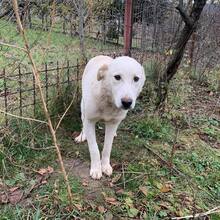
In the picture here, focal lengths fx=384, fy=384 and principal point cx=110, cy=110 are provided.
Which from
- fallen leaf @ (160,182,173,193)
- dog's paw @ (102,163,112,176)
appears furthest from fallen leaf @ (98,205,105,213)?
fallen leaf @ (160,182,173,193)

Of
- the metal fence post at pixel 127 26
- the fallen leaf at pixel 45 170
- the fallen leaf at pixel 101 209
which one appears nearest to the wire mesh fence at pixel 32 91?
the fallen leaf at pixel 45 170

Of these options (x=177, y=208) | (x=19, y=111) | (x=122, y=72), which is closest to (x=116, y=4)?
(x=19, y=111)

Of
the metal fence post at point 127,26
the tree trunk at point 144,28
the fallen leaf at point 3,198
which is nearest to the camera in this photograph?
the fallen leaf at point 3,198

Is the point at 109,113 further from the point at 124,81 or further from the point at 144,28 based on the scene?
the point at 144,28

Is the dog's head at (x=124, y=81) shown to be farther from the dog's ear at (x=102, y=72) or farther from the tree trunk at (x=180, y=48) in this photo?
the tree trunk at (x=180, y=48)

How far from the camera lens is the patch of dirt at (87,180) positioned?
3486 mm

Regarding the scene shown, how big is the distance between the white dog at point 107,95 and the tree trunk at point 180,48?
152cm

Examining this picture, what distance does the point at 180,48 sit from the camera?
5.36 meters

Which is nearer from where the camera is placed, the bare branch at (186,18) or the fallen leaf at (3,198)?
the fallen leaf at (3,198)

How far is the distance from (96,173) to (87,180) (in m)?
0.11

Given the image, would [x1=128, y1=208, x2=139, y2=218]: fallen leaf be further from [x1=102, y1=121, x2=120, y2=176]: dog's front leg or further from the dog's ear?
the dog's ear

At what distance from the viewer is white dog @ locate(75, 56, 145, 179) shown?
3328 millimetres

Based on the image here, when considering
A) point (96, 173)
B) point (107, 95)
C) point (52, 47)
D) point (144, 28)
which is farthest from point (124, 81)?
point (52, 47)

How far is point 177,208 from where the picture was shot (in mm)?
3467
